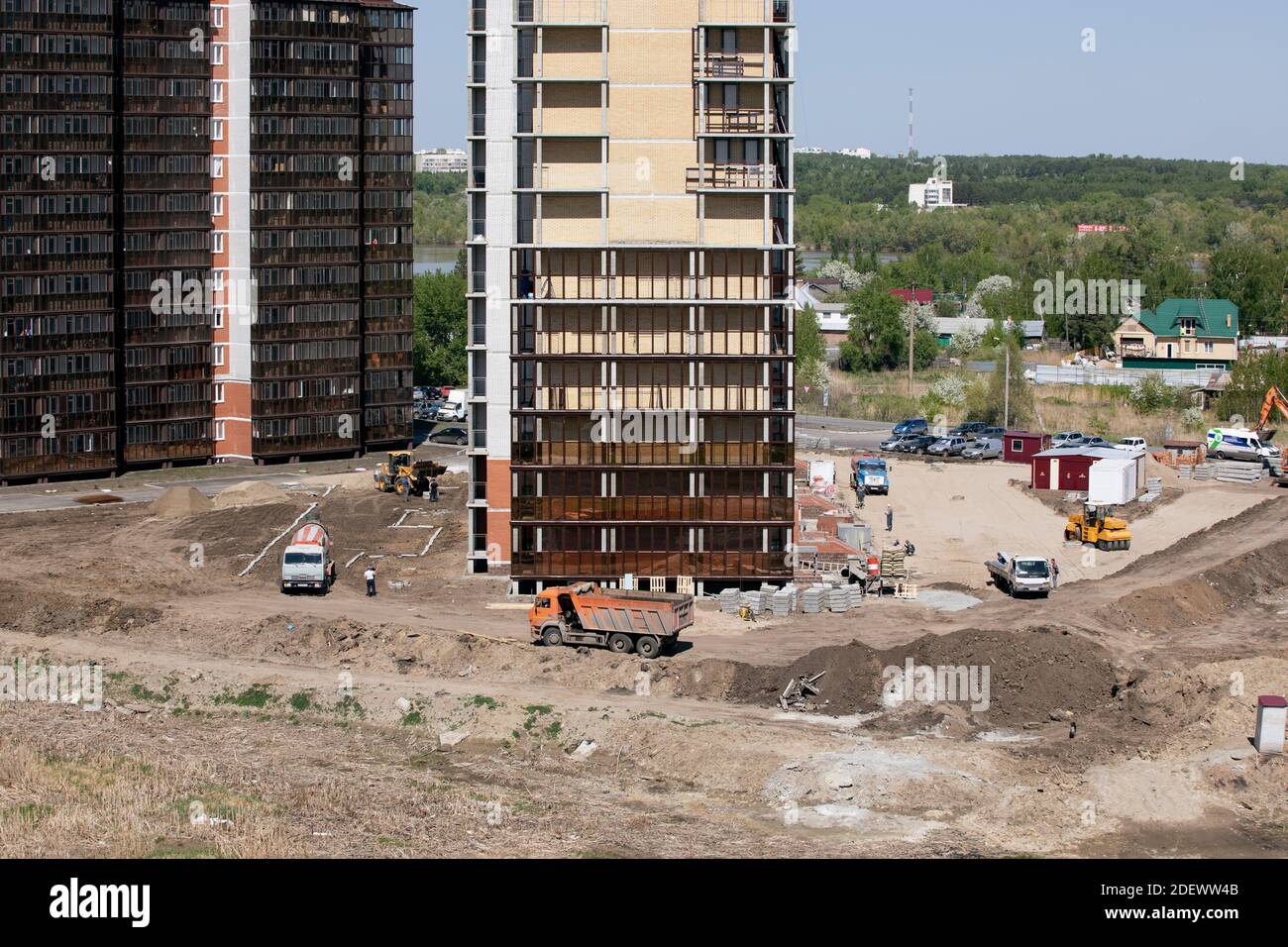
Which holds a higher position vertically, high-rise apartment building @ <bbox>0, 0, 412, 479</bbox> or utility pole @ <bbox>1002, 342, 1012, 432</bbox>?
high-rise apartment building @ <bbox>0, 0, 412, 479</bbox>

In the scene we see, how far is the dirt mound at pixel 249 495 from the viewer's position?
106 metres

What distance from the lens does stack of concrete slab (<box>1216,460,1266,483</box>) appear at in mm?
112438

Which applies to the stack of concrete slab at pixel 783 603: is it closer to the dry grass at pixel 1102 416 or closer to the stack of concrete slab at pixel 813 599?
the stack of concrete slab at pixel 813 599

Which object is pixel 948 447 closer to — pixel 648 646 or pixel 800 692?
pixel 648 646

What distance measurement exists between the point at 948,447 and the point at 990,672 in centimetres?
6614

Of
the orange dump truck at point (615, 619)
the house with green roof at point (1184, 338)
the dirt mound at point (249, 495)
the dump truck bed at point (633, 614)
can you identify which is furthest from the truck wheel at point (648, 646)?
the house with green roof at point (1184, 338)

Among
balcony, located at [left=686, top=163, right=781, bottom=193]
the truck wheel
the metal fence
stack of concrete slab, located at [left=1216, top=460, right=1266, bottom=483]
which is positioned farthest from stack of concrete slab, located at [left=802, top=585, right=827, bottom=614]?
the metal fence

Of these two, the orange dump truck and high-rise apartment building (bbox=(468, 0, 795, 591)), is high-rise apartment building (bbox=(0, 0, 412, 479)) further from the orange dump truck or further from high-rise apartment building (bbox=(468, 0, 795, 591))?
the orange dump truck

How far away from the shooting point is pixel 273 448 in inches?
4776

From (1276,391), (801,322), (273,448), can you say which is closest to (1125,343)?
(801,322)

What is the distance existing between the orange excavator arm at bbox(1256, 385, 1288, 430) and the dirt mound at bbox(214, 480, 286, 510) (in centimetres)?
6982

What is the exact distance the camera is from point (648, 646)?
68.1 metres

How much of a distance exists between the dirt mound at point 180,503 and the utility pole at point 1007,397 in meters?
63.3
